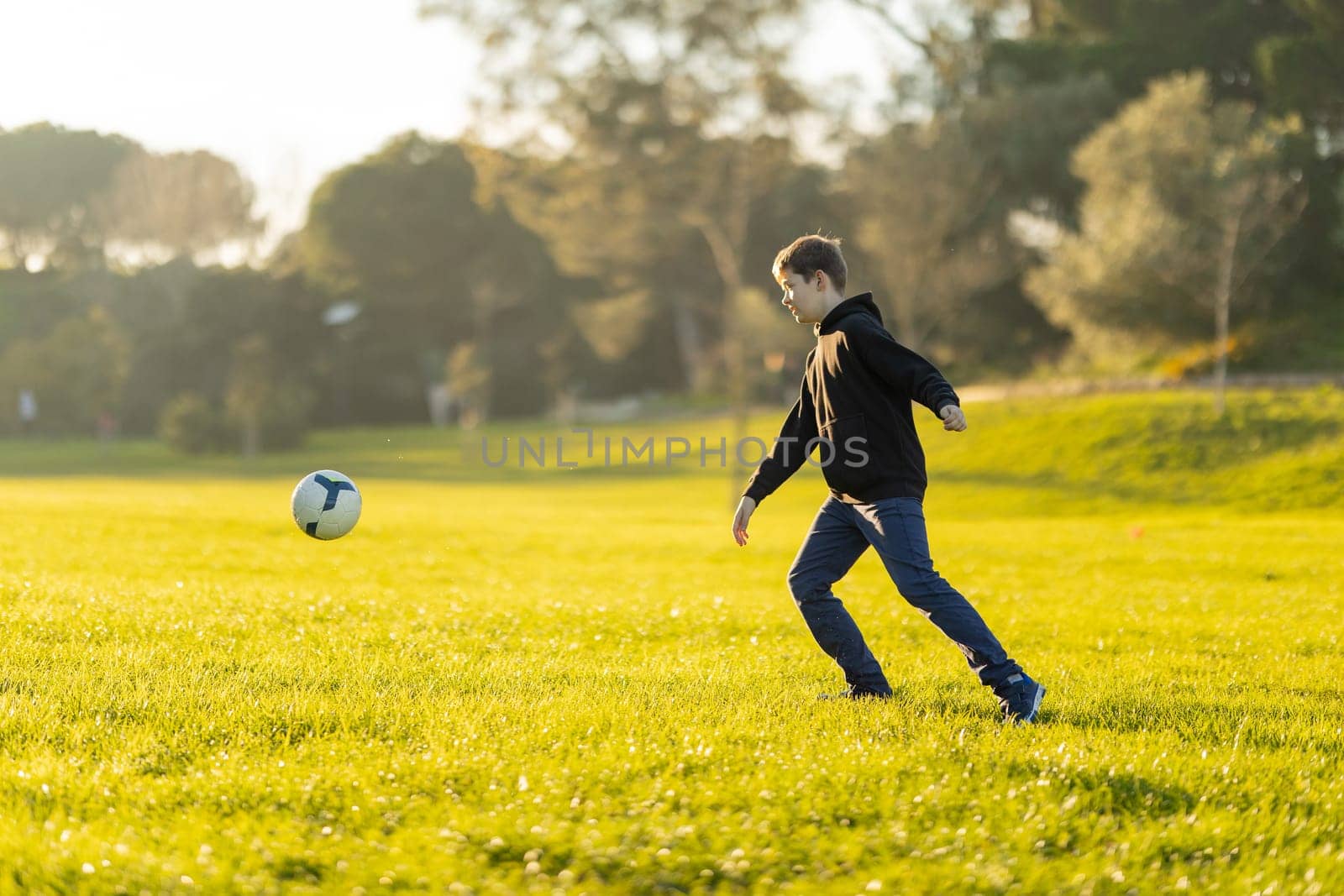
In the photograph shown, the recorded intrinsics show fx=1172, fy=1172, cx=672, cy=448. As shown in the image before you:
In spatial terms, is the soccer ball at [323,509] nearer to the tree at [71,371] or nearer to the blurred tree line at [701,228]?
the blurred tree line at [701,228]

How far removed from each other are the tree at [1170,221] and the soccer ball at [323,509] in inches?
1252

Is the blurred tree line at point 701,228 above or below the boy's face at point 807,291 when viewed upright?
above

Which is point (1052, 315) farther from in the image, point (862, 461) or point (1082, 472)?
point (862, 461)

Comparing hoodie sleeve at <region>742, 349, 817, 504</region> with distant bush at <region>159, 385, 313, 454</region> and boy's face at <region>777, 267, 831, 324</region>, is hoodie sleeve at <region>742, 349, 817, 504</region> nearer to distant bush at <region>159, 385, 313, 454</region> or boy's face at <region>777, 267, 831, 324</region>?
boy's face at <region>777, 267, 831, 324</region>

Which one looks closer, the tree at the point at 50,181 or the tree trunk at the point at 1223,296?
the tree trunk at the point at 1223,296

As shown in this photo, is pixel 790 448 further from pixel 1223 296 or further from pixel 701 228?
pixel 701 228

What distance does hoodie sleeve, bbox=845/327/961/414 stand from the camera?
6312 millimetres

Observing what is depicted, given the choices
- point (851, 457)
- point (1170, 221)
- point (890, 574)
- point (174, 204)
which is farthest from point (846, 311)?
point (174, 204)

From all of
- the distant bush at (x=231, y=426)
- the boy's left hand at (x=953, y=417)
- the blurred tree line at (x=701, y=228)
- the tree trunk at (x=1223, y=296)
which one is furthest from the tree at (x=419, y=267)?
the boy's left hand at (x=953, y=417)

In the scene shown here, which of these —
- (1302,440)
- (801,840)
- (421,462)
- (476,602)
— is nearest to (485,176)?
(421,462)

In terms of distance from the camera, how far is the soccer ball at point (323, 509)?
9297 millimetres

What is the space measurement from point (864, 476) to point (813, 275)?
48.1 inches

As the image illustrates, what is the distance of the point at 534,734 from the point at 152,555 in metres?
9.71

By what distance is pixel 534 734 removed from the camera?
5.92 meters
